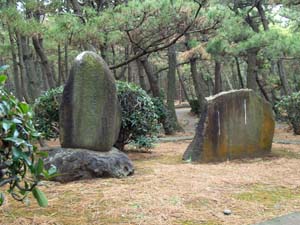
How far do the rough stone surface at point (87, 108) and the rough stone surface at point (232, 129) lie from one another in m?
1.39

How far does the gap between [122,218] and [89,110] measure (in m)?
1.96

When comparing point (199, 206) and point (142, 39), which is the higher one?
point (142, 39)

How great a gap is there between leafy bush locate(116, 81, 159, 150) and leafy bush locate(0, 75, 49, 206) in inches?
160

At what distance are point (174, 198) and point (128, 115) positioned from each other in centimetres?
288

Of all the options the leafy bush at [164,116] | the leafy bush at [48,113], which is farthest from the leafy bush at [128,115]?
the leafy bush at [164,116]

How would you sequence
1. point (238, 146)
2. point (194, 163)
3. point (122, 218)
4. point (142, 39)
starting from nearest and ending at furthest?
point (122, 218), point (194, 163), point (238, 146), point (142, 39)

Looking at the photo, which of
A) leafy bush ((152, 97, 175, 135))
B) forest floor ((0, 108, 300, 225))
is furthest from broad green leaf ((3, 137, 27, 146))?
leafy bush ((152, 97, 175, 135))

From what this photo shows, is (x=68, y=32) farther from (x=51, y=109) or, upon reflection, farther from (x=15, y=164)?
(x=15, y=164)

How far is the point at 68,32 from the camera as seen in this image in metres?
5.82

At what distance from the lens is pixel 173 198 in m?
3.37

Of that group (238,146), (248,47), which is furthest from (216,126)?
(248,47)

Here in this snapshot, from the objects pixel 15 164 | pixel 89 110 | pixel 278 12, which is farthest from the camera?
pixel 278 12

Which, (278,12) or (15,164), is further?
(278,12)

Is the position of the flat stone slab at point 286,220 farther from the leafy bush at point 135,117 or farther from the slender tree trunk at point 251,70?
the slender tree trunk at point 251,70
